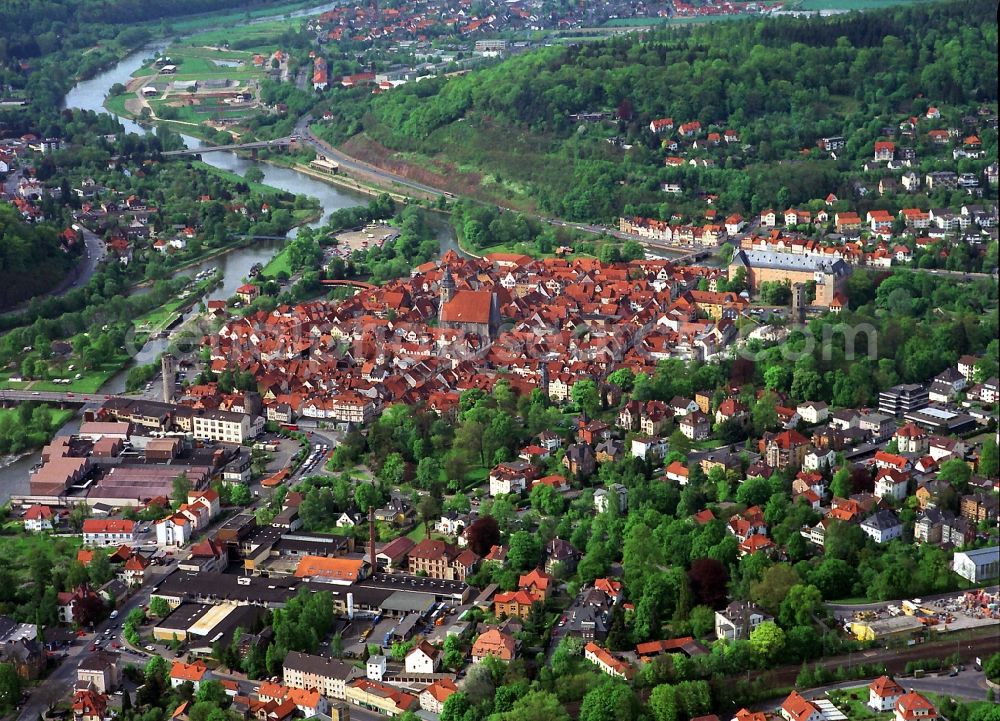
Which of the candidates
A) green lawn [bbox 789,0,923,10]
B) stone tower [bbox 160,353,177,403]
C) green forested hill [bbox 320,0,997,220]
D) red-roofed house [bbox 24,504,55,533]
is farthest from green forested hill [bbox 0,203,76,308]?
green lawn [bbox 789,0,923,10]

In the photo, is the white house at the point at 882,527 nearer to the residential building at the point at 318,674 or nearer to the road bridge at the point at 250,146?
the residential building at the point at 318,674

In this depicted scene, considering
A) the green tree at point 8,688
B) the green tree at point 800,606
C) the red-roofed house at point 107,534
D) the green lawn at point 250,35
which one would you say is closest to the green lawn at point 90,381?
the red-roofed house at point 107,534

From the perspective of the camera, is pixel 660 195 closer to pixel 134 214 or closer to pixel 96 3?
pixel 134 214

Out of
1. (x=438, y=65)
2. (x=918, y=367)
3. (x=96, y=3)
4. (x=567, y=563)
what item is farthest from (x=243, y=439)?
(x=96, y=3)

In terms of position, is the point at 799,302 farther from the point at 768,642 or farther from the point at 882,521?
the point at 768,642

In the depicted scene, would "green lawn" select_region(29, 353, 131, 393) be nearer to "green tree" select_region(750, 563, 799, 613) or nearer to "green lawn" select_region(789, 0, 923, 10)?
"green tree" select_region(750, 563, 799, 613)
